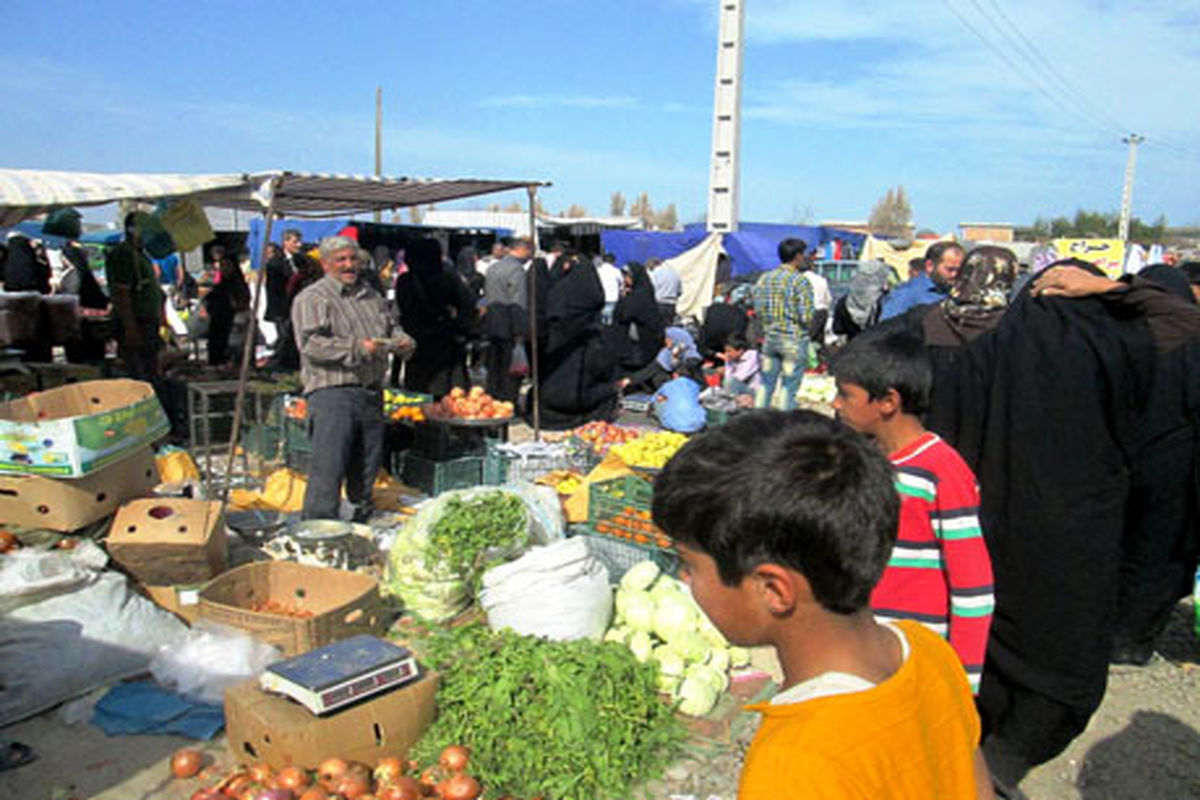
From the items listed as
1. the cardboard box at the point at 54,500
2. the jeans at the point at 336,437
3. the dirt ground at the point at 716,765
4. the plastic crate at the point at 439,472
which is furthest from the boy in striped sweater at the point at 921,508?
the plastic crate at the point at 439,472

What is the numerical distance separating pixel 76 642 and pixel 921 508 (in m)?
3.94

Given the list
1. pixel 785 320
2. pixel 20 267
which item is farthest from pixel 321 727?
pixel 20 267

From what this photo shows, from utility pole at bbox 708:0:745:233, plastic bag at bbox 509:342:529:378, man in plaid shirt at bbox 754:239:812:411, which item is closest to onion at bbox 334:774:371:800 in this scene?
man in plaid shirt at bbox 754:239:812:411

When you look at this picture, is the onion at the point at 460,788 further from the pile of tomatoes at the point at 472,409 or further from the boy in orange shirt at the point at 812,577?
the pile of tomatoes at the point at 472,409

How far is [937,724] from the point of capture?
1.26 meters

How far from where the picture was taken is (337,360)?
5516 millimetres

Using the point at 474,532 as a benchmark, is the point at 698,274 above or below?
above

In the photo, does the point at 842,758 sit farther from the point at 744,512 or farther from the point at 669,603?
the point at 669,603

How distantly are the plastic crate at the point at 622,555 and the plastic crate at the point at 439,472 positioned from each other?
69.8 inches

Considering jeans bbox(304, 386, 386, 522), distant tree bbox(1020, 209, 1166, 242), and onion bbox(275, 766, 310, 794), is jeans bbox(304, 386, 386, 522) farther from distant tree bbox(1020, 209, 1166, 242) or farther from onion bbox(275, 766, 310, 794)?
distant tree bbox(1020, 209, 1166, 242)

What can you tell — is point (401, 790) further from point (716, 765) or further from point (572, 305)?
point (572, 305)

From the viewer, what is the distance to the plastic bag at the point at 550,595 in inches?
172

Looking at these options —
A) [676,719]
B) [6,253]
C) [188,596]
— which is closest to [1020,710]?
[676,719]

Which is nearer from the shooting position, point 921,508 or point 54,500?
point 921,508
